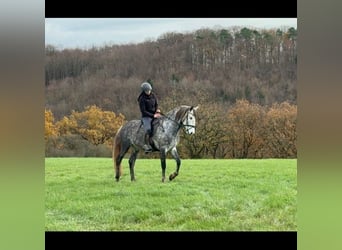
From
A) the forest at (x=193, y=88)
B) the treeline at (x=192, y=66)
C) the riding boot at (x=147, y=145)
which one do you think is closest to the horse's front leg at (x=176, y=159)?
the forest at (x=193, y=88)

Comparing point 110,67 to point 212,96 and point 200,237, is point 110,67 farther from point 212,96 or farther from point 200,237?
point 200,237

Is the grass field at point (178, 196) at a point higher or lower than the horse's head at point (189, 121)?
lower

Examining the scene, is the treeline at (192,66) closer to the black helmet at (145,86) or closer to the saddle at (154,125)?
the black helmet at (145,86)

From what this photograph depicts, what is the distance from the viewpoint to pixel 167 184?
6.68m

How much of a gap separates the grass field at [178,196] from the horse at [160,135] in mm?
110

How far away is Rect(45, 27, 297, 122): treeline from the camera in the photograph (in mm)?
6578

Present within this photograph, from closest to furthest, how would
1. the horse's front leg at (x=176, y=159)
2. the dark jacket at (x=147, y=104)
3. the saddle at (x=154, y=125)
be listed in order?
the dark jacket at (x=147, y=104) → the saddle at (x=154, y=125) → the horse's front leg at (x=176, y=159)

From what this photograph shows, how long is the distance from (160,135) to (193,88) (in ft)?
2.02

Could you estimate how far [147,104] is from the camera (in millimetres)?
6512

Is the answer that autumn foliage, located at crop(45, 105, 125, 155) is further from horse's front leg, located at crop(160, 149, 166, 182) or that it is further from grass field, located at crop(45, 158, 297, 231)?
horse's front leg, located at crop(160, 149, 166, 182)

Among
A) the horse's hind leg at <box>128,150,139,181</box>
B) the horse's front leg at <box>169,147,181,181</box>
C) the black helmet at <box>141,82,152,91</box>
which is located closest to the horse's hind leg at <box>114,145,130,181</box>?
the horse's hind leg at <box>128,150,139,181</box>

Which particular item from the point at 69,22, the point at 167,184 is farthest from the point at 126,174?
the point at 69,22

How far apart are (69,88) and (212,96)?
1545mm

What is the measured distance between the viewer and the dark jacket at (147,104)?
6504mm
